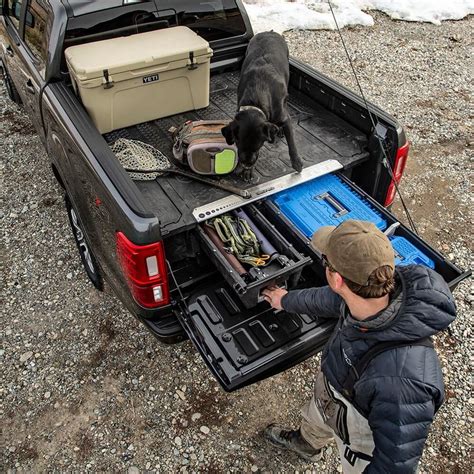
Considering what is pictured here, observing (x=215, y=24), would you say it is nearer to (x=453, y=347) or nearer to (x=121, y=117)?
(x=121, y=117)

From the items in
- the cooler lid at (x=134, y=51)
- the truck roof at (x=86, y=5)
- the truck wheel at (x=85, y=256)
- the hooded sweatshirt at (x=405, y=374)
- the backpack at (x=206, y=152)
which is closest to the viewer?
the hooded sweatshirt at (x=405, y=374)

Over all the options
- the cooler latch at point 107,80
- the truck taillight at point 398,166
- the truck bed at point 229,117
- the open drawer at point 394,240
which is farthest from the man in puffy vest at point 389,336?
the cooler latch at point 107,80

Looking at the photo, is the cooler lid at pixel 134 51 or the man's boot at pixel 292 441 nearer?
the man's boot at pixel 292 441

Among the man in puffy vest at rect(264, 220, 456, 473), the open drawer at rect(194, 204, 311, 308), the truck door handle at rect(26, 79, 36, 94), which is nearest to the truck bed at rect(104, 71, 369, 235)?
the open drawer at rect(194, 204, 311, 308)

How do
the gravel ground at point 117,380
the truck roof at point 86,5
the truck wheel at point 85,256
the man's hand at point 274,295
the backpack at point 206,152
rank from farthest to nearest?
the truck wheel at point 85,256
the truck roof at point 86,5
the backpack at point 206,152
the gravel ground at point 117,380
the man's hand at point 274,295

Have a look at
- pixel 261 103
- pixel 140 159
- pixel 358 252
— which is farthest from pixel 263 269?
pixel 261 103

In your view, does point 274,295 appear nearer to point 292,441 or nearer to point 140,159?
point 292,441

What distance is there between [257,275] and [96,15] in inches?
106

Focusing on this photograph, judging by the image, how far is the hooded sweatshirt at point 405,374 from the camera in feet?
5.88

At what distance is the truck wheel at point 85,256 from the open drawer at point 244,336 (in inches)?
52.0

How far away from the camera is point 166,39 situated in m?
3.86

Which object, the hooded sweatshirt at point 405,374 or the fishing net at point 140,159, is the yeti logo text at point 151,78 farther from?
the hooded sweatshirt at point 405,374

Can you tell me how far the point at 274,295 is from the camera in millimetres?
2762

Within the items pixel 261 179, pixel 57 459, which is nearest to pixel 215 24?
pixel 261 179
